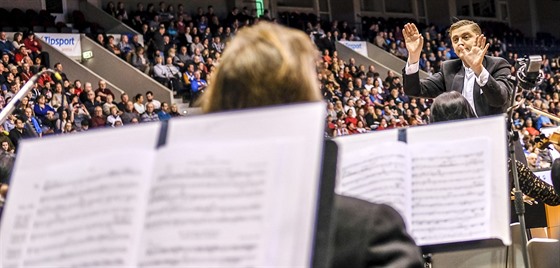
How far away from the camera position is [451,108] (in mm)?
3371

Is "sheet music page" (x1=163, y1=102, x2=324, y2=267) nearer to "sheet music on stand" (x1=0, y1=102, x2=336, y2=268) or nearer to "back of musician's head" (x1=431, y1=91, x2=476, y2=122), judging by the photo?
"sheet music on stand" (x1=0, y1=102, x2=336, y2=268)

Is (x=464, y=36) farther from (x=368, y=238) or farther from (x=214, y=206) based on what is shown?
(x=214, y=206)

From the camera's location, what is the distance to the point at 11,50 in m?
11.3

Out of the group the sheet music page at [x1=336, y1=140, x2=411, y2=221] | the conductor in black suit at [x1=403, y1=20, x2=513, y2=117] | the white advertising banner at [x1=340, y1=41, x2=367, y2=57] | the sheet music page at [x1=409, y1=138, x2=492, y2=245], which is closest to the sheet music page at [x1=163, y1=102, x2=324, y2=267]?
the sheet music page at [x1=336, y1=140, x2=411, y2=221]

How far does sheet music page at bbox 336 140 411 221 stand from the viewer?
1.97 m

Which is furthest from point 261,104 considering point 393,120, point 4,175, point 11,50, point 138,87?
point 393,120

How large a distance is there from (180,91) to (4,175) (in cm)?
1019

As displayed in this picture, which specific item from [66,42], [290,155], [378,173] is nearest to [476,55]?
[378,173]

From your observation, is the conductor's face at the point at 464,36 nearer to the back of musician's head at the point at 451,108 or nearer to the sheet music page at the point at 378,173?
the back of musician's head at the point at 451,108

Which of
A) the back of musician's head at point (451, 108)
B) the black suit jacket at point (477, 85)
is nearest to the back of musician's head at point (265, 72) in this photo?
the back of musician's head at point (451, 108)

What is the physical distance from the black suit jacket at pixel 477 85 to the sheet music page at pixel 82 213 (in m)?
2.76

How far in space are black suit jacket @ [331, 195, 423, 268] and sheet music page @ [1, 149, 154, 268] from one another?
1.18 ft

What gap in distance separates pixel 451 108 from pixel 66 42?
35.9 feet

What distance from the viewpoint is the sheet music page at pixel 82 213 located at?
4.06ft
